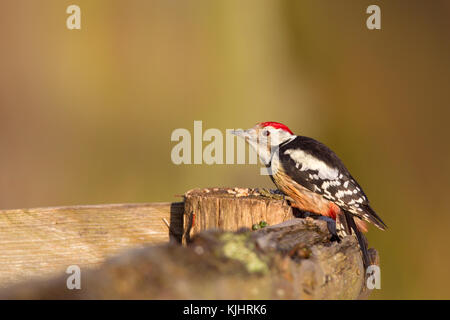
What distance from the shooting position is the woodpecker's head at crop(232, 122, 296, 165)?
11.3 ft

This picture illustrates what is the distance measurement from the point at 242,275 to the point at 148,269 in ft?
0.92

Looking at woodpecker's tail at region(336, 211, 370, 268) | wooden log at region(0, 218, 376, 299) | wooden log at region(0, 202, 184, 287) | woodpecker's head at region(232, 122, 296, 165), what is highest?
woodpecker's head at region(232, 122, 296, 165)

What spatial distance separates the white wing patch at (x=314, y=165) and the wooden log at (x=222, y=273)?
1.27m

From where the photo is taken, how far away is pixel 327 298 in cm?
181

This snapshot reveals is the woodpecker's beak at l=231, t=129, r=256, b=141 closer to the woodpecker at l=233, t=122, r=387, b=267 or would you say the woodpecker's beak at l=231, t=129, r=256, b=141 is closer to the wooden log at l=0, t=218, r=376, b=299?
the woodpecker at l=233, t=122, r=387, b=267

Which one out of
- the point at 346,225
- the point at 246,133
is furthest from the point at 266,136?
the point at 346,225

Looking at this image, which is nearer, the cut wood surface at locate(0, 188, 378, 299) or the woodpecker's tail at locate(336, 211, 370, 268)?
the cut wood surface at locate(0, 188, 378, 299)

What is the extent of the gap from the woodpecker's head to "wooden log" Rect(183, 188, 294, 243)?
0.88m

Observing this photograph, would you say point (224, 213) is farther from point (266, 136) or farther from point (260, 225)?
point (266, 136)

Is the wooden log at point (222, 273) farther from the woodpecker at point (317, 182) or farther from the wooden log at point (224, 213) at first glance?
the woodpecker at point (317, 182)

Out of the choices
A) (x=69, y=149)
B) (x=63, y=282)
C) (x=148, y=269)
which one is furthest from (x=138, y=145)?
(x=148, y=269)

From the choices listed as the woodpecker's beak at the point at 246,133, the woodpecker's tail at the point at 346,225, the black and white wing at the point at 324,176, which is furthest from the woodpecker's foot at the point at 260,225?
the woodpecker's beak at the point at 246,133

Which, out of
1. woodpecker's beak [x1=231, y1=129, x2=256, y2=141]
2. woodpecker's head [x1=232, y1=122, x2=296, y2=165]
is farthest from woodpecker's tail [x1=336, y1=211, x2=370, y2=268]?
woodpecker's beak [x1=231, y1=129, x2=256, y2=141]

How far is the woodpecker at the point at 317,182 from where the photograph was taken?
3.21 m
